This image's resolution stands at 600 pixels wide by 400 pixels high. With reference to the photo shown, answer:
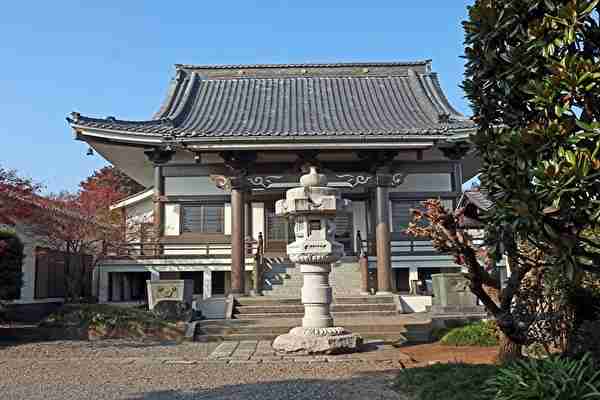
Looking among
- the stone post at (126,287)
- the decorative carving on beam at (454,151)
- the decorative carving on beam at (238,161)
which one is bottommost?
the stone post at (126,287)

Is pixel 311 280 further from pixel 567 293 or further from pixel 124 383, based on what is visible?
pixel 567 293

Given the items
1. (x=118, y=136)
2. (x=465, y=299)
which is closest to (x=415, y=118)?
(x=465, y=299)

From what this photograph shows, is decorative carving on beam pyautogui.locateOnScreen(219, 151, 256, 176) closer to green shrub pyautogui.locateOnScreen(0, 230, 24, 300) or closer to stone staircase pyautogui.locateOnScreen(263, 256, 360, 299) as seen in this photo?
stone staircase pyautogui.locateOnScreen(263, 256, 360, 299)

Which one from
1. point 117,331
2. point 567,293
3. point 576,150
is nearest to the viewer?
point 576,150

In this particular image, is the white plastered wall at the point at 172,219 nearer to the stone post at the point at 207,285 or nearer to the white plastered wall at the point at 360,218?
the stone post at the point at 207,285

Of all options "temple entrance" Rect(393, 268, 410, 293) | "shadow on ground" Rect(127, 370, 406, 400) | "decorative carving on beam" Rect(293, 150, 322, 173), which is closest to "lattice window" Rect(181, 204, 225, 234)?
"decorative carving on beam" Rect(293, 150, 322, 173)

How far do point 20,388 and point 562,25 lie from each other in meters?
7.63

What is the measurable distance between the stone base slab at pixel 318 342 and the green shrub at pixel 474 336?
195 cm

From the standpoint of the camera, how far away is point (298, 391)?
261 inches

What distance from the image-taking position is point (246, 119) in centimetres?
1822

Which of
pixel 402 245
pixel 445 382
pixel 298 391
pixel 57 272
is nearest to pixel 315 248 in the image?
pixel 298 391

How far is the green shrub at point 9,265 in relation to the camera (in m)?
11.2

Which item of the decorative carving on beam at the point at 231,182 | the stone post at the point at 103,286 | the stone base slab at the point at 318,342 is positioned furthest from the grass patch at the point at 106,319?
the decorative carving on beam at the point at 231,182

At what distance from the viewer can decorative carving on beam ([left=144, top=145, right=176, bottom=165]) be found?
55.9 ft
